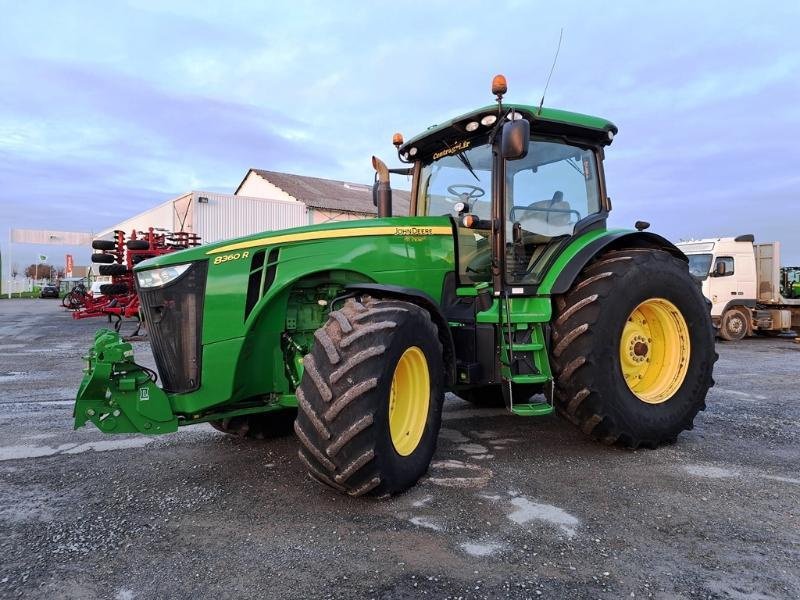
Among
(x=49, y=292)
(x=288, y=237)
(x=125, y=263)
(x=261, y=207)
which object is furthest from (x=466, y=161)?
(x=49, y=292)

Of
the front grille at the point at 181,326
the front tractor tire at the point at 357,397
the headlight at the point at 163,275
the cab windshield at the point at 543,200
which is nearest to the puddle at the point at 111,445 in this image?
the front grille at the point at 181,326

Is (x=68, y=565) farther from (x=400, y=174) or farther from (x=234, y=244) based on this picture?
(x=400, y=174)

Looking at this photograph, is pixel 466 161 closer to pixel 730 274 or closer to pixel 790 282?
pixel 730 274

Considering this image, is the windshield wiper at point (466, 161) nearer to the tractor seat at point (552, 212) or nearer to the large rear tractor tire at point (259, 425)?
the tractor seat at point (552, 212)

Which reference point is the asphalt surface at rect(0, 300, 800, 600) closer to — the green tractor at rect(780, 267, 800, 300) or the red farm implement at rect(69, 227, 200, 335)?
the red farm implement at rect(69, 227, 200, 335)

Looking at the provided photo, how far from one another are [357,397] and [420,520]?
764 millimetres

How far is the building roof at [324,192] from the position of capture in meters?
27.9

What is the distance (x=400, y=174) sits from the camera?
5.29 m

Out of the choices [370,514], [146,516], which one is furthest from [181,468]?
[370,514]

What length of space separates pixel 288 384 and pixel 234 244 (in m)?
0.96

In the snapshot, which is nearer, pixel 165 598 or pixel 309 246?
pixel 165 598

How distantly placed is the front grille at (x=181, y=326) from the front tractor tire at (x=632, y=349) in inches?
94.6

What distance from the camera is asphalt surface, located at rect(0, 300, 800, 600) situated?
2459 mm

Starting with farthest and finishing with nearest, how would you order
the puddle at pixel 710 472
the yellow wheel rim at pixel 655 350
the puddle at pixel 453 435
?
1. the puddle at pixel 453 435
2. the yellow wheel rim at pixel 655 350
3. the puddle at pixel 710 472
